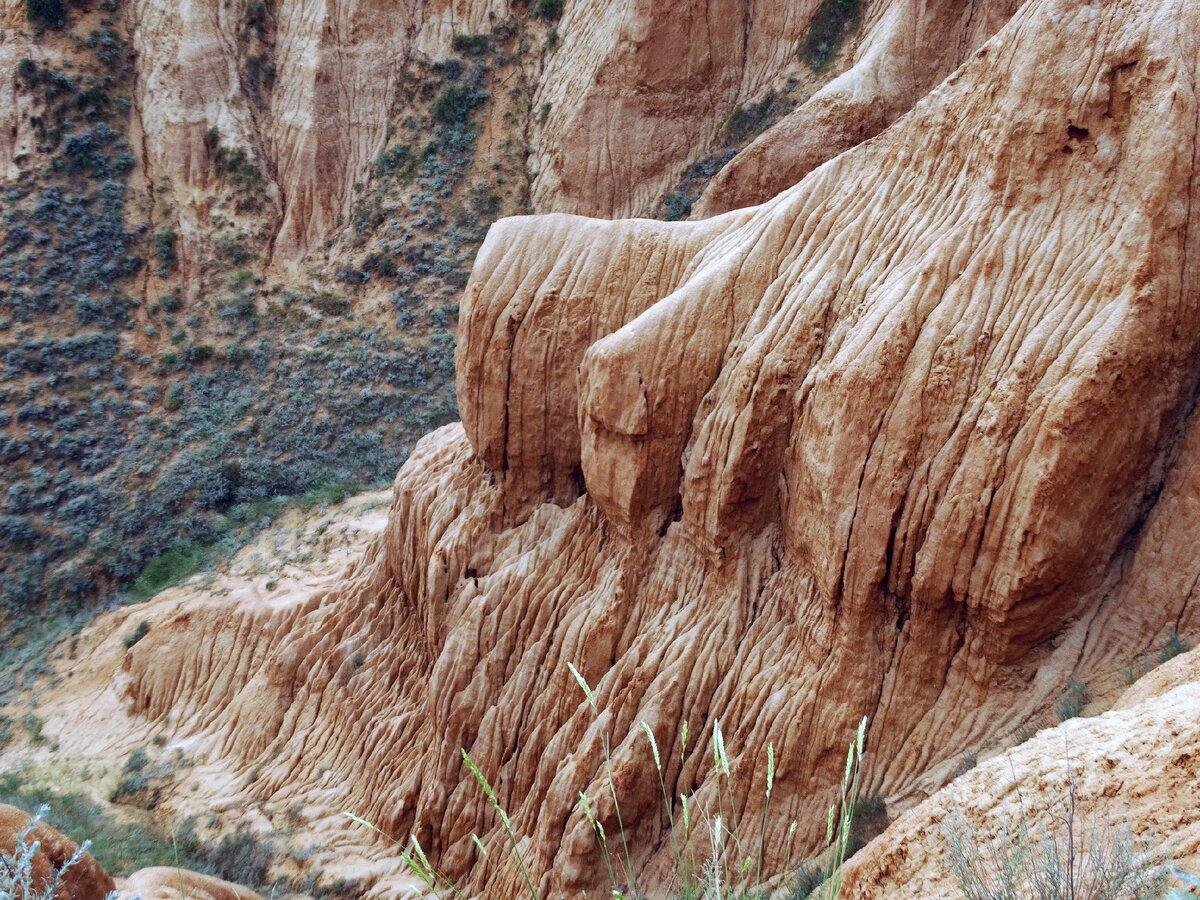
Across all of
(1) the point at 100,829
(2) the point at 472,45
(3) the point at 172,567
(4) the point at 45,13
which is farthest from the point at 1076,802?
(4) the point at 45,13

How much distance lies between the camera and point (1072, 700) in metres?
7.64

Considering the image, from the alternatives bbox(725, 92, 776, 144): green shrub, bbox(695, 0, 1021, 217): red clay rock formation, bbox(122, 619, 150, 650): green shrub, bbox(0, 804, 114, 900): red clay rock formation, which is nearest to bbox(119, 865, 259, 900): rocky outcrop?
bbox(0, 804, 114, 900): red clay rock formation

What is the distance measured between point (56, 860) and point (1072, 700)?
8824 millimetres

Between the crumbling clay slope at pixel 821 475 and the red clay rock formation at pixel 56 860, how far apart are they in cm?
472

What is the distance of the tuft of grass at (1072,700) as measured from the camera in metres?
7.46

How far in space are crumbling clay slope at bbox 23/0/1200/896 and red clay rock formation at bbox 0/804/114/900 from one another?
186 inches

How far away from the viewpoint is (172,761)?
1588 centimetres

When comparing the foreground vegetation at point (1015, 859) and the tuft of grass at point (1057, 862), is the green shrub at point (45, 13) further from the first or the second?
the tuft of grass at point (1057, 862)

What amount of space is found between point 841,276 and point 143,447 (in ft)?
68.4

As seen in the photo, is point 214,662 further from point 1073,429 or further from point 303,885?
point 1073,429

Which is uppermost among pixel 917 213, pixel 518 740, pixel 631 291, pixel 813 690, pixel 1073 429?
pixel 917 213

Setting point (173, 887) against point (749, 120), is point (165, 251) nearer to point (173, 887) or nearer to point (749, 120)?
point (749, 120)

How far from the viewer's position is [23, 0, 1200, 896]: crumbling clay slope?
25.6ft

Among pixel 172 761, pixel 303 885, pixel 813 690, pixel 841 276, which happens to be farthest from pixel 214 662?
pixel 841 276
